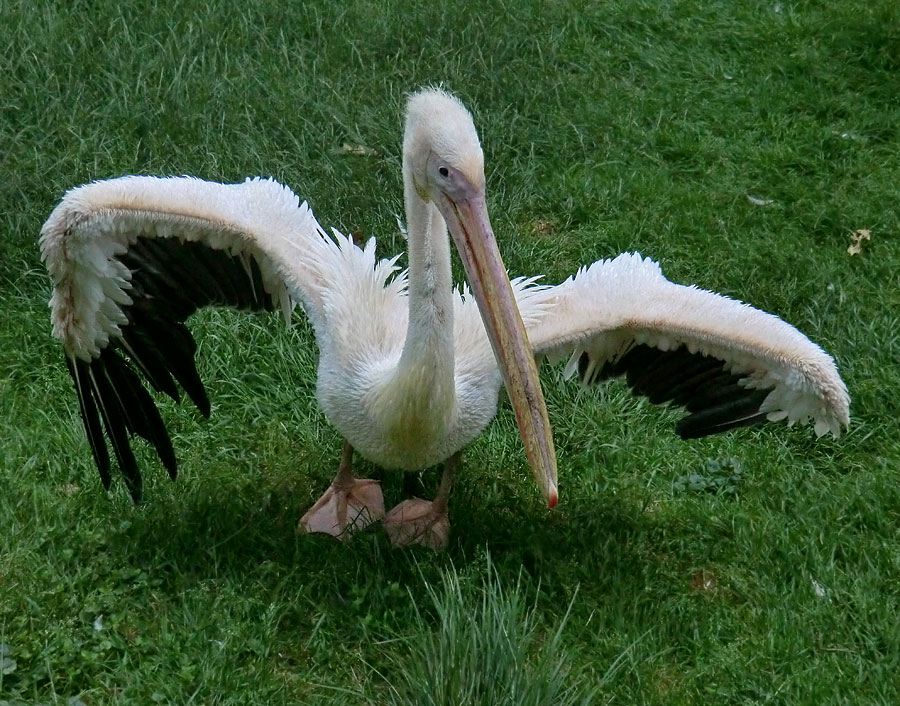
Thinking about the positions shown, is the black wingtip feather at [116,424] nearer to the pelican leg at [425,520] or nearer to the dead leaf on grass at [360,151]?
the pelican leg at [425,520]

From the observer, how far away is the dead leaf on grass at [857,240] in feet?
17.9

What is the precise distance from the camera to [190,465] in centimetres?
415

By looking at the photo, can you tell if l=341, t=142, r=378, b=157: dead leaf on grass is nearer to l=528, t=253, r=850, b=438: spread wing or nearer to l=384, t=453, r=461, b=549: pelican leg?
l=528, t=253, r=850, b=438: spread wing

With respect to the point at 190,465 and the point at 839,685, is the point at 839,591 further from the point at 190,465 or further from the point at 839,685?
the point at 190,465

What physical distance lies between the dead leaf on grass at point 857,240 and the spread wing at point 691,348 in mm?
1890

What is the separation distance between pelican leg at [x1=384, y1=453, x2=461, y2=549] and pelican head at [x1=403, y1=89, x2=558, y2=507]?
768 mm

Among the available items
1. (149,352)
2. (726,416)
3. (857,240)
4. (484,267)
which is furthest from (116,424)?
(857,240)

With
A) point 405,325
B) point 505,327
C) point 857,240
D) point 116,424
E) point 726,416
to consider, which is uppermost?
point 505,327

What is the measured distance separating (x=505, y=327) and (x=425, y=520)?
986 mm

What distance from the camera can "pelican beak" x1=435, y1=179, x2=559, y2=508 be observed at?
315 cm

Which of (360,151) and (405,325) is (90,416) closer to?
(405,325)

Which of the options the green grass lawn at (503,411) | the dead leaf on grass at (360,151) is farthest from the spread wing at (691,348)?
the dead leaf on grass at (360,151)

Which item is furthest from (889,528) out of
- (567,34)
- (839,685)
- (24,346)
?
(567,34)

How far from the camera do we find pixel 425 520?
3891 mm
